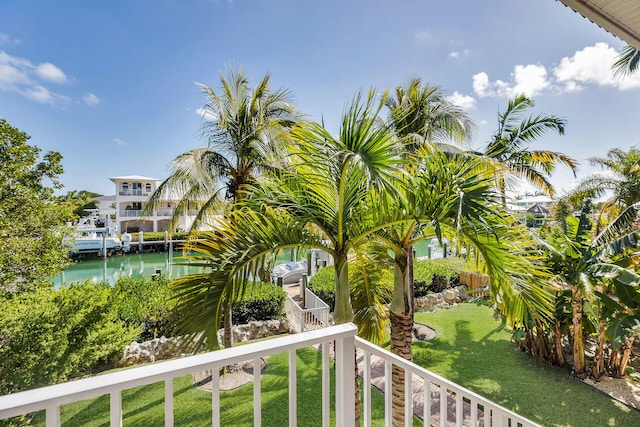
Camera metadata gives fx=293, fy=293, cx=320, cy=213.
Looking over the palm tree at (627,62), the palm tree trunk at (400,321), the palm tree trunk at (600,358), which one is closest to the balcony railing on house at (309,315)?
the palm tree trunk at (400,321)

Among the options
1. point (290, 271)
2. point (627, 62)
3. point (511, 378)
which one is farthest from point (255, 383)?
point (290, 271)

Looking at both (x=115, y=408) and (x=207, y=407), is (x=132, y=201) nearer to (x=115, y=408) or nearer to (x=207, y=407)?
(x=207, y=407)

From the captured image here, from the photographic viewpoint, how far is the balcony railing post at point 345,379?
4.85ft

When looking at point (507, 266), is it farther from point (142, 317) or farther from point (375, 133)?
point (142, 317)

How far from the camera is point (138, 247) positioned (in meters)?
24.9

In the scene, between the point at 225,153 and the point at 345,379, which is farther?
the point at 225,153

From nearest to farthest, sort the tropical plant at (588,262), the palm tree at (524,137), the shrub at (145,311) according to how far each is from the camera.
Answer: the tropical plant at (588,262)
the shrub at (145,311)
the palm tree at (524,137)

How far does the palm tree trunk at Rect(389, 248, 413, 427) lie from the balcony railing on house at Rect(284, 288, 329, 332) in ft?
11.3

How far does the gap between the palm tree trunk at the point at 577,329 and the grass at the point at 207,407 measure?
3470mm

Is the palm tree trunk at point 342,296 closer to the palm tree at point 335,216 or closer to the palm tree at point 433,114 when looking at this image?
the palm tree at point 335,216

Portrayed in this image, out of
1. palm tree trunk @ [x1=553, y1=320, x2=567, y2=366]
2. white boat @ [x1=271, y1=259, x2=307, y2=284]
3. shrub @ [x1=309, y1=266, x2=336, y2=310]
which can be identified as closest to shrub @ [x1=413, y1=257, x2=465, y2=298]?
shrub @ [x1=309, y1=266, x2=336, y2=310]

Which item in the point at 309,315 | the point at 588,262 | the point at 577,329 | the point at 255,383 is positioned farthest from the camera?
the point at 309,315

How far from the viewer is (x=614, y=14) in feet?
5.77

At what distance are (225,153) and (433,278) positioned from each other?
8.58 metres
